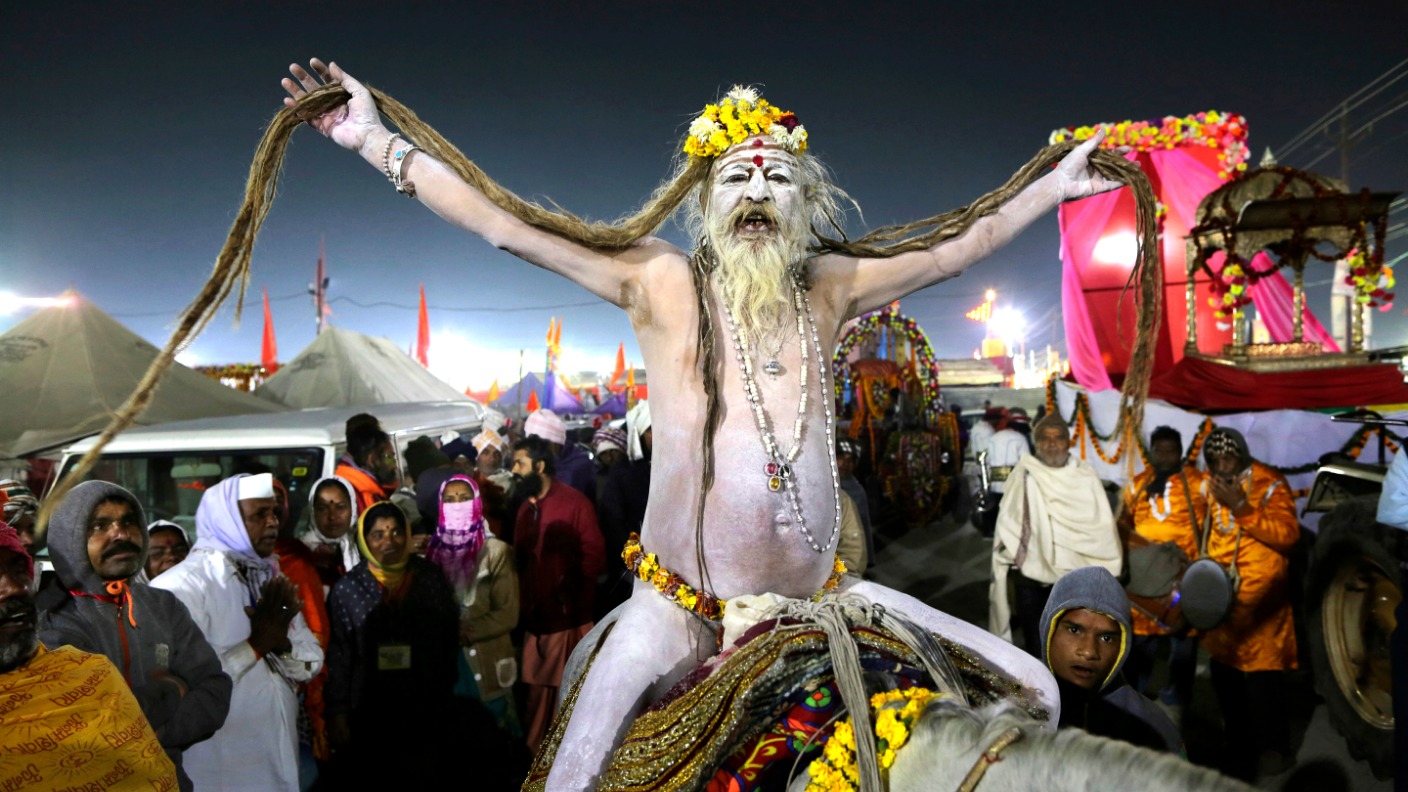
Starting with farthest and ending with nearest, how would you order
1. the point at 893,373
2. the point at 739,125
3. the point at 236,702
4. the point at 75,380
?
1. the point at 893,373
2. the point at 75,380
3. the point at 236,702
4. the point at 739,125

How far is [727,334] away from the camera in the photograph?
2.13 m

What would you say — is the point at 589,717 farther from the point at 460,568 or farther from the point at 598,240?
the point at 460,568

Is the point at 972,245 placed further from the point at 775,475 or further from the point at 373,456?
the point at 373,456

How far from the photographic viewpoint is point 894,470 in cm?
1230

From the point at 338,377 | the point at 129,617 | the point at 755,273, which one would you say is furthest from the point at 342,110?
the point at 338,377

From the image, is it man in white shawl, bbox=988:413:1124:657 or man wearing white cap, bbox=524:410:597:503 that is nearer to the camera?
man in white shawl, bbox=988:413:1124:657

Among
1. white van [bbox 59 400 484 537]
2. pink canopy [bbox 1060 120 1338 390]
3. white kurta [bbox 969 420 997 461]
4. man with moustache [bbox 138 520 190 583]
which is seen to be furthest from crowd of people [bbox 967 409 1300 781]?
pink canopy [bbox 1060 120 1338 390]

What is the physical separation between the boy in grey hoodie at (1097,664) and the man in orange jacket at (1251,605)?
2.28 meters

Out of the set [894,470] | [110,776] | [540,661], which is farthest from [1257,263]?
[110,776]

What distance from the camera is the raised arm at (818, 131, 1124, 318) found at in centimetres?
227

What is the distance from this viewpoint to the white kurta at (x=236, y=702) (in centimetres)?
349

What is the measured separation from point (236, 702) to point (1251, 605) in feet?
16.9

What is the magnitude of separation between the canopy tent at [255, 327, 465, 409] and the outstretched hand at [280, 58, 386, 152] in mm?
11190

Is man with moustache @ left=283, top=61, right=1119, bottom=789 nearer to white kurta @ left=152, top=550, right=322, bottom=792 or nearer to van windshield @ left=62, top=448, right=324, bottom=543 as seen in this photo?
white kurta @ left=152, top=550, right=322, bottom=792
